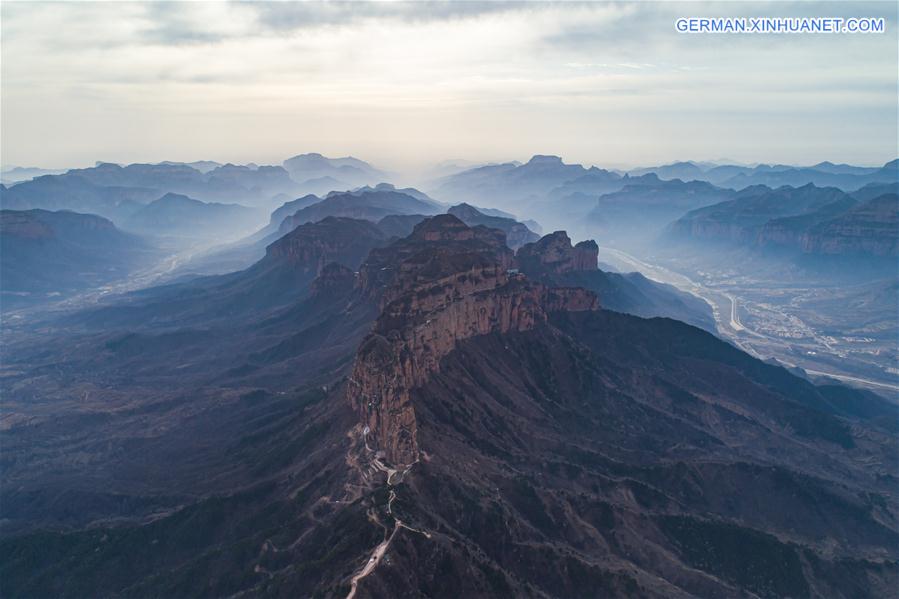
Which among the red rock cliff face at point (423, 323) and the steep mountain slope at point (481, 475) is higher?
the red rock cliff face at point (423, 323)

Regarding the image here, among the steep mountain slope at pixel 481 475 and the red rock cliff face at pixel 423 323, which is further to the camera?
the red rock cliff face at pixel 423 323

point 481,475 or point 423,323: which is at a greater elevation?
point 423,323

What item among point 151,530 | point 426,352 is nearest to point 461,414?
point 426,352

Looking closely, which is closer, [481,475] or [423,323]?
[481,475]

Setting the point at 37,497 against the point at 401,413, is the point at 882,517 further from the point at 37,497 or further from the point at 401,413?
the point at 37,497

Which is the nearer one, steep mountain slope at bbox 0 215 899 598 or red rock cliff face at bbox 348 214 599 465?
steep mountain slope at bbox 0 215 899 598
